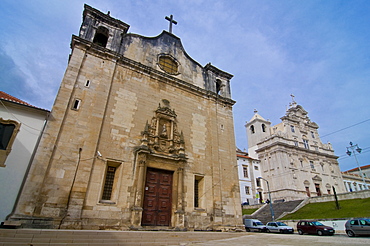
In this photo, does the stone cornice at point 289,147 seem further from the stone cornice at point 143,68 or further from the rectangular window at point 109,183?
the rectangular window at point 109,183

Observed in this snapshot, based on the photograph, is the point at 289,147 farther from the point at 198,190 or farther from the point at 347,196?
the point at 198,190

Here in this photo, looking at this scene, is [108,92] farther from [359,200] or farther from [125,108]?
[359,200]

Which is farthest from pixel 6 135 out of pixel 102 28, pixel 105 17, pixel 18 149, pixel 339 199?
pixel 339 199

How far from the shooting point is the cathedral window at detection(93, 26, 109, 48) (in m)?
15.3

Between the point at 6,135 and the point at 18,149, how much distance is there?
3.13ft

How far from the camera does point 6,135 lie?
1012 cm

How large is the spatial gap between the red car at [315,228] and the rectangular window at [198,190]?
31.3 ft

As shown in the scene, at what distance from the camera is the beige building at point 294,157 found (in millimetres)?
40406

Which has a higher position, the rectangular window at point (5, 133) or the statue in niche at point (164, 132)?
the statue in niche at point (164, 132)

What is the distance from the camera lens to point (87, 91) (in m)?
12.7

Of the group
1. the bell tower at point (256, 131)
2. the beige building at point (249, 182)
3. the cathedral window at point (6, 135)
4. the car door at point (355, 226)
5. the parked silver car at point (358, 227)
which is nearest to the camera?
the cathedral window at point (6, 135)

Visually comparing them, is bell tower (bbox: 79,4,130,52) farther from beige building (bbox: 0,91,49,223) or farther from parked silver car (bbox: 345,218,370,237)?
parked silver car (bbox: 345,218,370,237)

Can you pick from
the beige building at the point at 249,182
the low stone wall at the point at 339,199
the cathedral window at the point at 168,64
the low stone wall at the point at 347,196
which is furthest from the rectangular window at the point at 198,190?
the beige building at the point at 249,182

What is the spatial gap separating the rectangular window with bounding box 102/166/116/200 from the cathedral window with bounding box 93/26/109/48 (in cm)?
928
